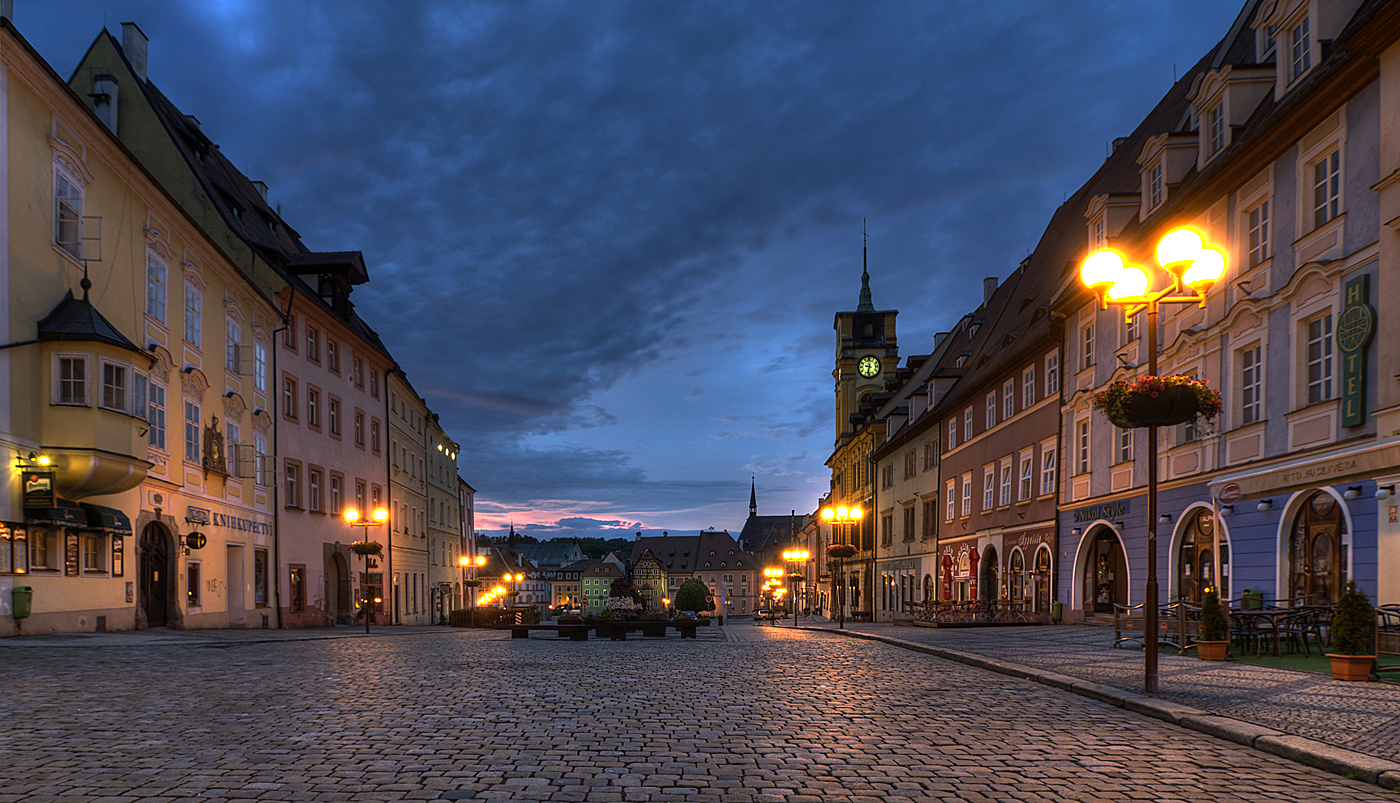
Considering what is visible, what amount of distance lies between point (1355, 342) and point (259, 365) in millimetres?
29749

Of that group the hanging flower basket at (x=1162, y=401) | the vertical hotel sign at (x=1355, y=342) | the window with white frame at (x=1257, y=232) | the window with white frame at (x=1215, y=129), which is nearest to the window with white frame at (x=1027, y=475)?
the window with white frame at (x=1215, y=129)

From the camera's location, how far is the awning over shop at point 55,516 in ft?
62.0

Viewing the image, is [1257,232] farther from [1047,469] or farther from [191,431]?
[191,431]

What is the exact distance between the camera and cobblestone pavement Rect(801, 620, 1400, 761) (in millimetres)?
8227

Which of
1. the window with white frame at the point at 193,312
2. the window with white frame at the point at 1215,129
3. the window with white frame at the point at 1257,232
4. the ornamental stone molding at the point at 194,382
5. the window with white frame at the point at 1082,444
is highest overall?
the window with white frame at the point at 1215,129

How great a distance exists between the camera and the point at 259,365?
32312 mm

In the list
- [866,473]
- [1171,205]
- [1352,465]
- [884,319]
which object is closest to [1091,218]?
[1171,205]

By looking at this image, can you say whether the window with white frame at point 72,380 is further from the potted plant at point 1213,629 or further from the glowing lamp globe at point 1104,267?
the potted plant at point 1213,629

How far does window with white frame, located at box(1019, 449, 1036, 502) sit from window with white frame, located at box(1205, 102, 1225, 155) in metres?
13.5

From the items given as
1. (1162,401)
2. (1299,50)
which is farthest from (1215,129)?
(1162,401)

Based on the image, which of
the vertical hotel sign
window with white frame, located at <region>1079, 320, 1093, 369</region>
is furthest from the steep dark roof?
window with white frame, located at <region>1079, 320, 1093, 369</region>

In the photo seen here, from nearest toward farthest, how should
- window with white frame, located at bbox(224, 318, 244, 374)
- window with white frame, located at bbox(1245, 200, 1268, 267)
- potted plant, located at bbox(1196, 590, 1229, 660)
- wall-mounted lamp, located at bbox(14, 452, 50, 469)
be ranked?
potted plant, located at bbox(1196, 590, 1229, 660) < wall-mounted lamp, located at bbox(14, 452, 50, 469) < window with white frame, located at bbox(1245, 200, 1268, 267) < window with white frame, located at bbox(224, 318, 244, 374)

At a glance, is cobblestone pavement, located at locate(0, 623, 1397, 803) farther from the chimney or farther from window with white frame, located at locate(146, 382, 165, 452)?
the chimney

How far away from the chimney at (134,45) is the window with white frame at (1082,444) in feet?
102
